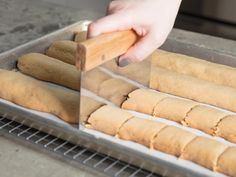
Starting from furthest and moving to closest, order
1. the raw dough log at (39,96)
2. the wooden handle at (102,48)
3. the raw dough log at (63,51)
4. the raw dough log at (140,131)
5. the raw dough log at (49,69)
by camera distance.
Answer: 1. the raw dough log at (63,51)
2. the raw dough log at (49,69)
3. the raw dough log at (39,96)
4. the raw dough log at (140,131)
5. the wooden handle at (102,48)

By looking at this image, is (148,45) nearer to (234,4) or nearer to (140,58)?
(140,58)

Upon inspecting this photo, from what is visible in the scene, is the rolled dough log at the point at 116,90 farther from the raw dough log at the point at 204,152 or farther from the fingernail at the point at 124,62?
the raw dough log at the point at 204,152

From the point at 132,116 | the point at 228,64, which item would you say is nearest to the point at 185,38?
the point at 228,64

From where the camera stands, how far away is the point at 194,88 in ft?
4.31

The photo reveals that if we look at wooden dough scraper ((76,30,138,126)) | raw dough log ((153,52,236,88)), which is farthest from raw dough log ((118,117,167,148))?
raw dough log ((153,52,236,88))

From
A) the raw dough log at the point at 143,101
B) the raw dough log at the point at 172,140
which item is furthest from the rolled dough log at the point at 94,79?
the raw dough log at the point at 172,140

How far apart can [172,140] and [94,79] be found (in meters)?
0.24

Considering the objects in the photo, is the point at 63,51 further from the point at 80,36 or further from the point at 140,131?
the point at 140,131

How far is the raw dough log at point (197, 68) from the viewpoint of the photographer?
137 cm

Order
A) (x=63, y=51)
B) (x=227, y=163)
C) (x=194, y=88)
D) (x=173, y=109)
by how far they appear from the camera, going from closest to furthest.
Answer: (x=227, y=163)
(x=173, y=109)
(x=194, y=88)
(x=63, y=51)

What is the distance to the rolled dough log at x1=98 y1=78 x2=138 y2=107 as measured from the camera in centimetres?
122

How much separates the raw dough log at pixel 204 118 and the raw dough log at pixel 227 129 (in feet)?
0.04

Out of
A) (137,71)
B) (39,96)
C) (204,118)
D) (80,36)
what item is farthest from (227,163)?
(80,36)

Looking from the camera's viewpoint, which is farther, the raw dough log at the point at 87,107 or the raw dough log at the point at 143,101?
the raw dough log at the point at 143,101
